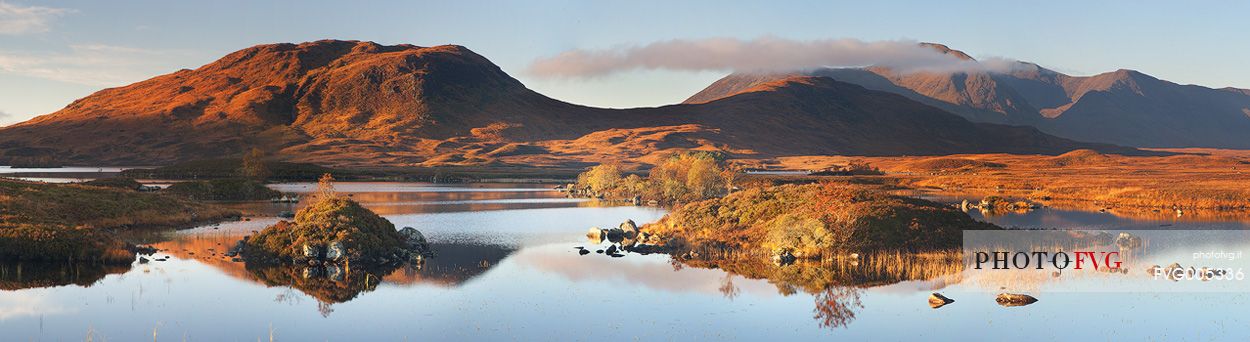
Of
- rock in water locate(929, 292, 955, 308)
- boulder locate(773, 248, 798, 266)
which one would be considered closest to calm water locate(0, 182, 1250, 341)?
rock in water locate(929, 292, 955, 308)

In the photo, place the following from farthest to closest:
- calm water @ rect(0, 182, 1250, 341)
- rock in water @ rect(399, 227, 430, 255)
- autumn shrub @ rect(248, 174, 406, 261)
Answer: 1. rock in water @ rect(399, 227, 430, 255)
2. autumn shrub @ rect(248, 174, 406, 261)
3. calm water @ rect(0, 182, 1250, 341)

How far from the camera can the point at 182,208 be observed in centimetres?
6825

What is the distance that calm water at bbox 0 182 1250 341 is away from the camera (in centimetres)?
2722

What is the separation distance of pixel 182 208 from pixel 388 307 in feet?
145

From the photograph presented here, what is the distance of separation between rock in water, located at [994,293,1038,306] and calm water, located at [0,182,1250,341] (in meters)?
0.47

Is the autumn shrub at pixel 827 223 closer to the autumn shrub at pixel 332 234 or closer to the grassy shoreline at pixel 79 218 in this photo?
the autumn shrub at pixel 332 234

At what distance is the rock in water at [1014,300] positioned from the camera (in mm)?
31500

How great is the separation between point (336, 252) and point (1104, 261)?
34230 mm

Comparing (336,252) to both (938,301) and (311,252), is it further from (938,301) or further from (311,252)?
(938,301)

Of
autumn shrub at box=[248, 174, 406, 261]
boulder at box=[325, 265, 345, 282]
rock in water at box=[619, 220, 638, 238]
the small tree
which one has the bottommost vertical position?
boulder at box=[325, 265, 345, 282]

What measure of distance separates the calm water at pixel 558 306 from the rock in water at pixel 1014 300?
47 cm

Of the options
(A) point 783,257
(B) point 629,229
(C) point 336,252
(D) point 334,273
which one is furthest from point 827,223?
(C) point 336,252

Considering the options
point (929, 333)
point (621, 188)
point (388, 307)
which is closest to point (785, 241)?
point (929, 333)

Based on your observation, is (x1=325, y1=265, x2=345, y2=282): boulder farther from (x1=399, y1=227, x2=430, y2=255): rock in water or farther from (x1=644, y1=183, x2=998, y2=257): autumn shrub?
(x1=644, y1=183, x2=998, y2=257): autumn shrub
